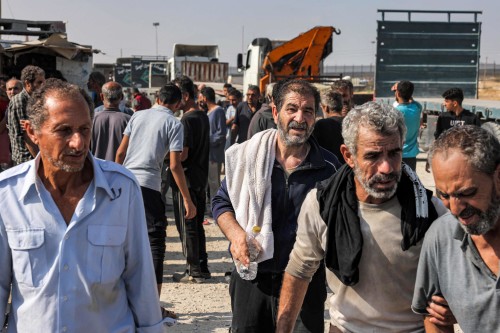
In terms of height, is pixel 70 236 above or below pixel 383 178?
below

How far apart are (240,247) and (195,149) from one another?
13.2 ft

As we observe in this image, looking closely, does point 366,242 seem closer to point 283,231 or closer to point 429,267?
point 429,267

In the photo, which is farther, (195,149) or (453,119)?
(453,119)

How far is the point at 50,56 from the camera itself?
44.8ft

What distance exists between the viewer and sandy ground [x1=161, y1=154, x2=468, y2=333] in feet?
22.0

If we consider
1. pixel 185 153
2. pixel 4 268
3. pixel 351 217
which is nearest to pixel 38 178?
pixel 4 268

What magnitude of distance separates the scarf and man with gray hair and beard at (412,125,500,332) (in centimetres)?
36

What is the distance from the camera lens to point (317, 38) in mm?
21125

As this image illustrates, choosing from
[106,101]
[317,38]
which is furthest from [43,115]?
[317,38]

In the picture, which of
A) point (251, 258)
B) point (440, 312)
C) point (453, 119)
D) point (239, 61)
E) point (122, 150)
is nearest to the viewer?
point (440, 312)

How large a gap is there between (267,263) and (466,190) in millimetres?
1842

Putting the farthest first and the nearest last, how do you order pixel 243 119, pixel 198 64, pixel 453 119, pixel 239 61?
pixel 198 64
pixel 239 61
pixel 243 119
pixel 453 119

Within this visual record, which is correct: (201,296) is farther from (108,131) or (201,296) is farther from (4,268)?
(4,268)

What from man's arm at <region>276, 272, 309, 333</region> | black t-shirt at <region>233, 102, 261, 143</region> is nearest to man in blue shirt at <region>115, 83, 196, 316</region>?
man's arm at <region>276, 272, 309, 333</region>
